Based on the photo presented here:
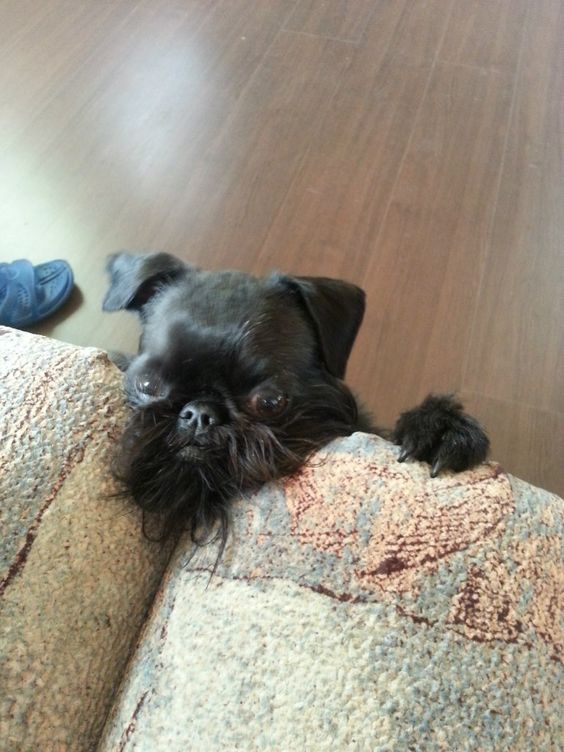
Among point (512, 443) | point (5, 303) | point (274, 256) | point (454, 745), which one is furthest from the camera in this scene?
point (274, 256)

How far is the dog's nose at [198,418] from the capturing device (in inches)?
48.3

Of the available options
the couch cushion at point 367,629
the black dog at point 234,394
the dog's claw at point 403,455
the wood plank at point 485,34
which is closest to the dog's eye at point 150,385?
the black dog at point 234,394

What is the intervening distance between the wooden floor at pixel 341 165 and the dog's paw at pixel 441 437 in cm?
88

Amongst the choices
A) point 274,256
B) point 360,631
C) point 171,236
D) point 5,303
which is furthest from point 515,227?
point 360,631

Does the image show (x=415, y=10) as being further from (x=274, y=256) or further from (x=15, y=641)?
(x=15, y=641)

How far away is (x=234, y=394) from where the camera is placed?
1290 millimetres

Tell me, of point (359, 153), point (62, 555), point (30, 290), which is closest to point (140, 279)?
point (62, 555)

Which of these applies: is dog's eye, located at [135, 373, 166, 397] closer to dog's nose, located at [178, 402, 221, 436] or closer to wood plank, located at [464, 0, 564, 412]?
dog's nose, located at [178, 402, 221, 436]

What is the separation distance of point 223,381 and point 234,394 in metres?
0.03

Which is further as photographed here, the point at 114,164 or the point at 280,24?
the point at 280,24

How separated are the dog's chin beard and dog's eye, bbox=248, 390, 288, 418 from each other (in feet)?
0.08

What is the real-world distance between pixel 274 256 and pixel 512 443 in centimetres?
113

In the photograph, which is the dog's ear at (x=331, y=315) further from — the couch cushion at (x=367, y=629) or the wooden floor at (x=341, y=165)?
the wooden floor at (x=341, y=165)

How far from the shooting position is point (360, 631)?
855 millimetres
